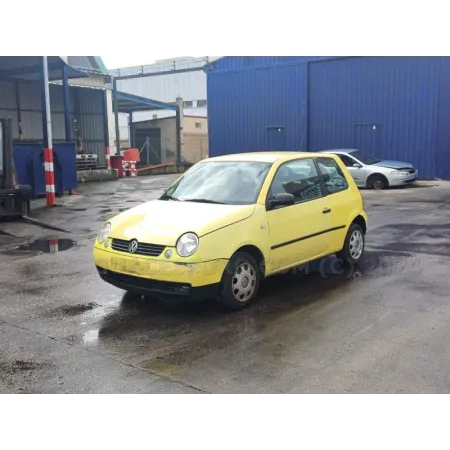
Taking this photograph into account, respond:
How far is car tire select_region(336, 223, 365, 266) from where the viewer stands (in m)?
7.12

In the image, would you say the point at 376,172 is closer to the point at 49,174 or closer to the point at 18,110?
the point at 49,174

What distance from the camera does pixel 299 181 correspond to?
21.2 ft

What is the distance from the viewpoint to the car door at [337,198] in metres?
6.78

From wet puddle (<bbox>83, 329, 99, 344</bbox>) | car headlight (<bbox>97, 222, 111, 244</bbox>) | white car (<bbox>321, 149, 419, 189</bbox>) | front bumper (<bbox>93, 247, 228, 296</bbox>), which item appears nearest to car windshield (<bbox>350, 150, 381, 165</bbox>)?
white car (<bbox>321, 149, 419, 189</bbox>)

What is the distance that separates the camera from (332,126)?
23.4 m

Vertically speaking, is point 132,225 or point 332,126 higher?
point 332,126

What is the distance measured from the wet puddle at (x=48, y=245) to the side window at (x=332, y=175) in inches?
184

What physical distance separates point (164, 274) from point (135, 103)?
30.6 meters

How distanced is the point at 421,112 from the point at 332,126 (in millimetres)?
3938

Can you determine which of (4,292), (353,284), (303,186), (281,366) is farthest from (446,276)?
(4,292)

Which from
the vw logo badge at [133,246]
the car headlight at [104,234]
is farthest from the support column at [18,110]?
the vw logo badge at [133,246]

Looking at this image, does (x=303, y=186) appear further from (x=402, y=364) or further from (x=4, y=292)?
(x=4, y=292)

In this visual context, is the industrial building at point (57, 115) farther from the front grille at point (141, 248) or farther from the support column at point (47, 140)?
the front grille at point (141, 248)

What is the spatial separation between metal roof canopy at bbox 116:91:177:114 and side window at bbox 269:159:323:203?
85.8ft
